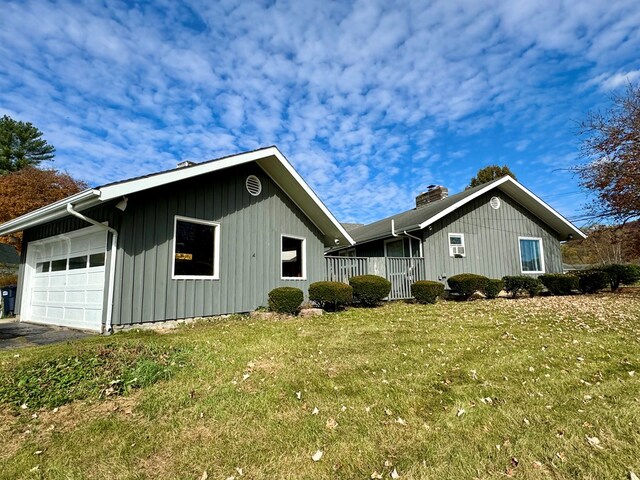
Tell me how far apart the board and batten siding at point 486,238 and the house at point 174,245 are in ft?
17.1

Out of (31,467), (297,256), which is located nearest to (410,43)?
(297,256)

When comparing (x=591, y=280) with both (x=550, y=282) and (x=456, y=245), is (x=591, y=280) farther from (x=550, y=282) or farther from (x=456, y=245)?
(x=456, y=245)

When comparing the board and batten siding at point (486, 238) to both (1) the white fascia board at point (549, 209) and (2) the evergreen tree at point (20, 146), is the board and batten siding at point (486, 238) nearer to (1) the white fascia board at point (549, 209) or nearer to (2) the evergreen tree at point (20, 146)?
(1) the white fascia board at point (549, 209)

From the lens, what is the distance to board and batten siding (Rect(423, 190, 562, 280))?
49.7 feet

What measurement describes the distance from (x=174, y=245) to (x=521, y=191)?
1528 cm

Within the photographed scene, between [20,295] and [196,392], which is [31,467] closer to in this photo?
[196,392]

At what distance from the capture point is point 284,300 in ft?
31.0

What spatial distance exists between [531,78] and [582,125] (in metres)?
5.14

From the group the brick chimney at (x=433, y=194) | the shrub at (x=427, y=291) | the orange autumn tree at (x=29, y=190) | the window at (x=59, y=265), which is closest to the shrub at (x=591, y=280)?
the shrub at (x=427, y=291)

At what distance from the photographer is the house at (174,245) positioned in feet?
24.3

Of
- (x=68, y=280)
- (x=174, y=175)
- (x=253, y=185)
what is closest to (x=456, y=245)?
(x=253, y=185)

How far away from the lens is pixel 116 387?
399 centimetres

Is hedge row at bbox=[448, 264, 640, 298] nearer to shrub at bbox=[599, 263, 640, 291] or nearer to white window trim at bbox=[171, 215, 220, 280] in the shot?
shrub at bbox=[599, 263, 640, 291]

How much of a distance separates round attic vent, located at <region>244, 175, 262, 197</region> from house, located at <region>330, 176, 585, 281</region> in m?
6.84
